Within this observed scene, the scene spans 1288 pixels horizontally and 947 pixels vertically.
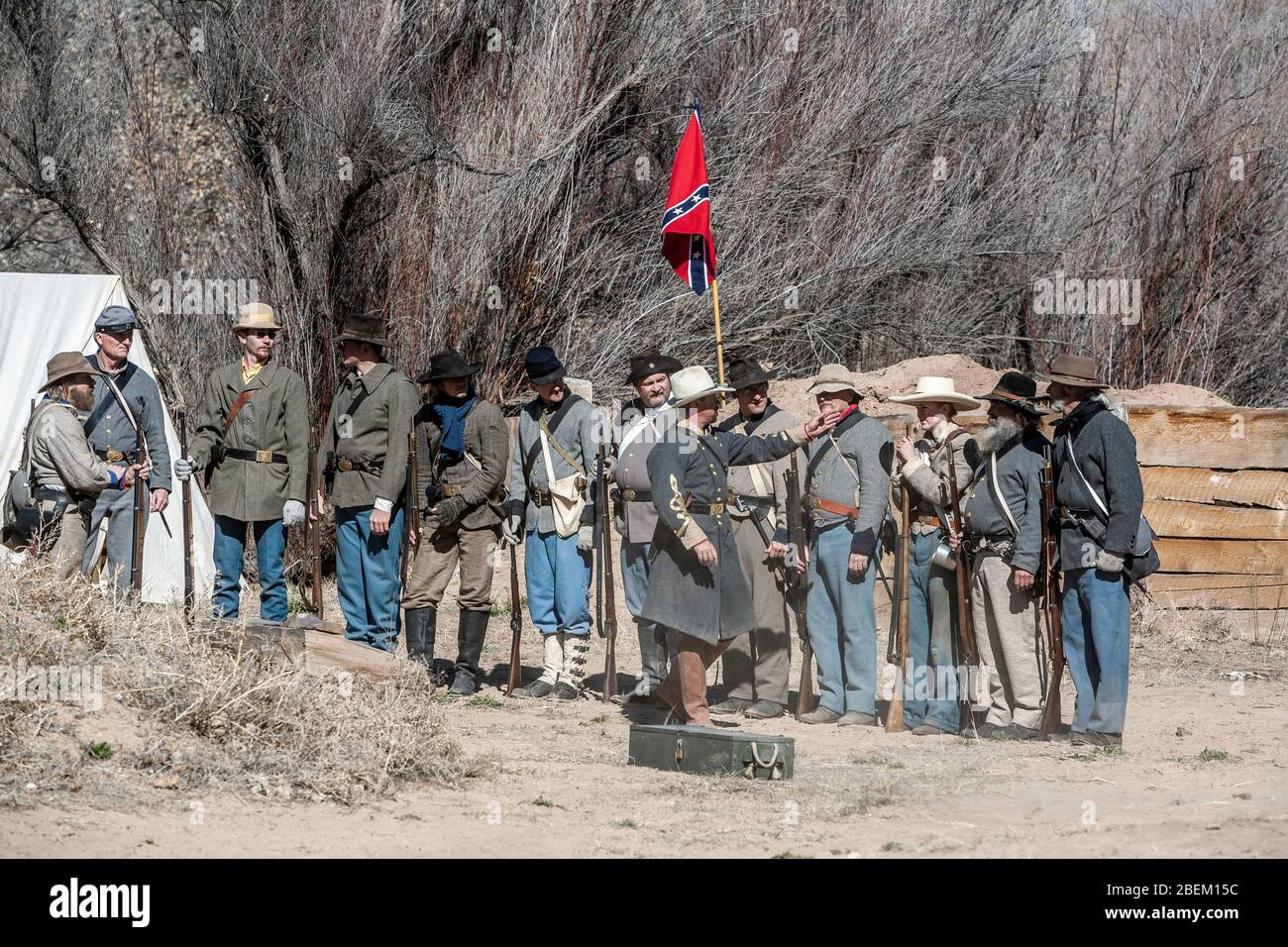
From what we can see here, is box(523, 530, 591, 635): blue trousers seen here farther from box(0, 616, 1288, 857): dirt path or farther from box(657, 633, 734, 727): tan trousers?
box(657, 633, 734, 727): tan trousers

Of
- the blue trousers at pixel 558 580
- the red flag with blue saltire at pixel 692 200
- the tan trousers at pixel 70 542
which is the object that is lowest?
the blue trousers at pixel 558 580

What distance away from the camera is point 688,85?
1559 cm

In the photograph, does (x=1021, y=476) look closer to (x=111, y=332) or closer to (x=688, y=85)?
(x=111, y=332)

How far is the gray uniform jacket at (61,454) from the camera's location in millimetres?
8695

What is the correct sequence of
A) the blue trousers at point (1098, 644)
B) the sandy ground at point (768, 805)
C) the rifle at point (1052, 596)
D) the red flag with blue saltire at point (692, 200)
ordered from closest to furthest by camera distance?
1. the sandy ground at point (768, 805)
2. the blue trousers at point (1098, 644)
3. the rifle at point (1052, 596)
4. the red flag with blue saltire at point (692, 200)

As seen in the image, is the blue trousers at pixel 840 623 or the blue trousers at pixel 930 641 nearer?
the blue trousers at pixel 930 641

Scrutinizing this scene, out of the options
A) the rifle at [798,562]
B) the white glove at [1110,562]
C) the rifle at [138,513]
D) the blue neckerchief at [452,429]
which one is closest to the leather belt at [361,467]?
the blue neckerchief at [452,429]

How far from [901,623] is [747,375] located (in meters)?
1.72

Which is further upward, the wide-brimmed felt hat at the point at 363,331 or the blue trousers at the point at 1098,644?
the wide-brimmed felt hat at the point at 363,331

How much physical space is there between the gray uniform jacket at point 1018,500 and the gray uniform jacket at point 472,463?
9.48 ft

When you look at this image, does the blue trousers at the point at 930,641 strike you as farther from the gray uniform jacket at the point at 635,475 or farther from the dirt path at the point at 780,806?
the gray uniform jacket at the point at 635,475

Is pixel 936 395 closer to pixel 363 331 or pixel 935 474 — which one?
pixel 935 474

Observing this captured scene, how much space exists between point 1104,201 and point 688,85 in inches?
209
